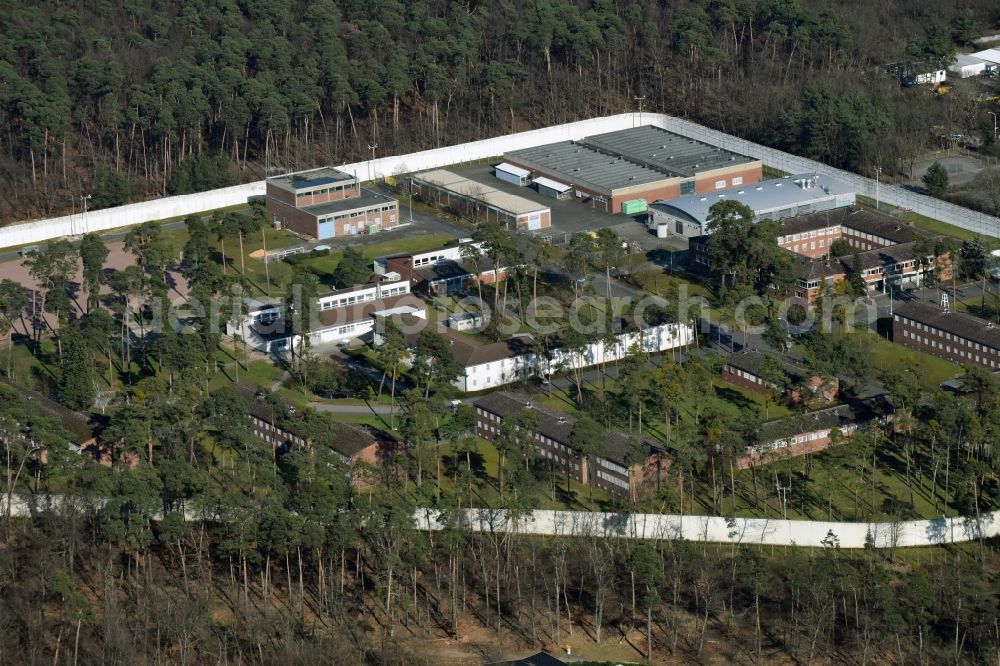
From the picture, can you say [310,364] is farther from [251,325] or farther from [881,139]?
[881,139]

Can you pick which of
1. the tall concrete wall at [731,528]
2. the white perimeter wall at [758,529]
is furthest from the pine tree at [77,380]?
the white perimeter wall at [758,529]

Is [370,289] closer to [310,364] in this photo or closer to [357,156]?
[310,364]

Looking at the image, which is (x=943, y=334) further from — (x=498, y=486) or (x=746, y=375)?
(x=498, y=486)

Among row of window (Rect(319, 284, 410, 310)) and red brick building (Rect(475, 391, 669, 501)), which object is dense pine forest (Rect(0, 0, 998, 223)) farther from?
red brick building (Rect(475, 391, 669, 501))

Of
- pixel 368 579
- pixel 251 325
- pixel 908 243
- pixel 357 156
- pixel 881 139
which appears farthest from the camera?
pixel 357 156

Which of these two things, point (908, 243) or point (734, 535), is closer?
point (734, 535)

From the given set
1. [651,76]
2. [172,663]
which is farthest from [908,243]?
[172,663]

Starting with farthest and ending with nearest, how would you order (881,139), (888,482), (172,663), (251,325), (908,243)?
(881,139)
(908,243)
(251,325)
(888,482)
(172,663)

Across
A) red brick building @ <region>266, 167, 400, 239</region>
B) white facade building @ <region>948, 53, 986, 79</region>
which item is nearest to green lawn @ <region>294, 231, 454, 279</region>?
red brick building @ <region>266, 167, 400, 239</region>
